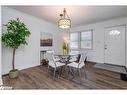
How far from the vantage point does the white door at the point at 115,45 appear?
188 inches

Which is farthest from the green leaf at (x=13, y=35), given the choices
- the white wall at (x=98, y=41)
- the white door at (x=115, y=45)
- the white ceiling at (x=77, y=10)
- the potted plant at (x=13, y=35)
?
the white door at (x=115, y=45)

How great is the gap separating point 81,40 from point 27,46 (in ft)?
11.8

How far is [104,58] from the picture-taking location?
212 inches

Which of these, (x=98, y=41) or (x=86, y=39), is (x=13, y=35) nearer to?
(x=98, y=41)

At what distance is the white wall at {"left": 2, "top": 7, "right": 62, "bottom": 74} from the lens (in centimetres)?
349

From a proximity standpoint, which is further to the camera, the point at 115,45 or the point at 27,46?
the point at 115,45

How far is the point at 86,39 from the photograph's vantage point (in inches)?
251

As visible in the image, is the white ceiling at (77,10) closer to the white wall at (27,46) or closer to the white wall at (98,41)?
the white wall at (27,46)

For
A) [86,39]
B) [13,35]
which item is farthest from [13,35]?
[86,39]

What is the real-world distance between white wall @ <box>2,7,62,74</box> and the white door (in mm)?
3246

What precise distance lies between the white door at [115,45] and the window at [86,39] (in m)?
1.04

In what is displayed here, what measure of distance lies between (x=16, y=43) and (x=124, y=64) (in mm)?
4693

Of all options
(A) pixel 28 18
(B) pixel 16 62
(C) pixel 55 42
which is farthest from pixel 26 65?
(C) pixel 55 42
